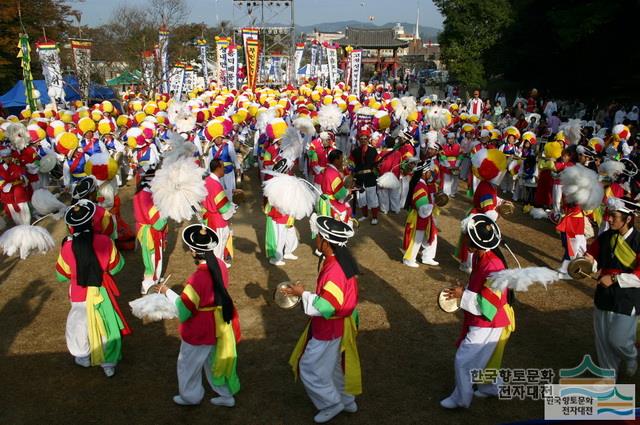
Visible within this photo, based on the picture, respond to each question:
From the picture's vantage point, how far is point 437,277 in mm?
8055

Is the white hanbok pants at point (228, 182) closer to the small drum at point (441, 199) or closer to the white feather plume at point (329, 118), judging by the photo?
the white feather plume at point (329, 118)

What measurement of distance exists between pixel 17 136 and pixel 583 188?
11380mm

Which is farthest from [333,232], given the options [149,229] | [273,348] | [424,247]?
[424,247]

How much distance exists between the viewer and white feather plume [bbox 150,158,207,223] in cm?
530

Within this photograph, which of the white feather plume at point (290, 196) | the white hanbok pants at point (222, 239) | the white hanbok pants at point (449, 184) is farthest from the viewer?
the white hanbok pants at point (449, 184)

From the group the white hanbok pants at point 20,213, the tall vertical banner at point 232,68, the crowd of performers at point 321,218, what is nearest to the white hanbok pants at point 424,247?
the crowd of performers at point 321,218

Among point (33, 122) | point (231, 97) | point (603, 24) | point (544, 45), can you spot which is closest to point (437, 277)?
point (33, 122)

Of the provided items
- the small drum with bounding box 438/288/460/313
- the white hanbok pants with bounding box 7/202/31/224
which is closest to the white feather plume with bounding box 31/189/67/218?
the white hanbok pants with bounding box 7/202/31/224

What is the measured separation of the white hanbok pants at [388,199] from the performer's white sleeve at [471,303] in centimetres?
753

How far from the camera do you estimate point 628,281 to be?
15.5 ft

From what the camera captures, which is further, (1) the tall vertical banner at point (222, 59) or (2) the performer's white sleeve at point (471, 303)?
(1) the tall vertical banner at point (222, 59)

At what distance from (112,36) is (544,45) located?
26034mm

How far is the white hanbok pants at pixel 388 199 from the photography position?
469 inches

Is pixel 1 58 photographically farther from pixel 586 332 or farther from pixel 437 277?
pixel 586 332
